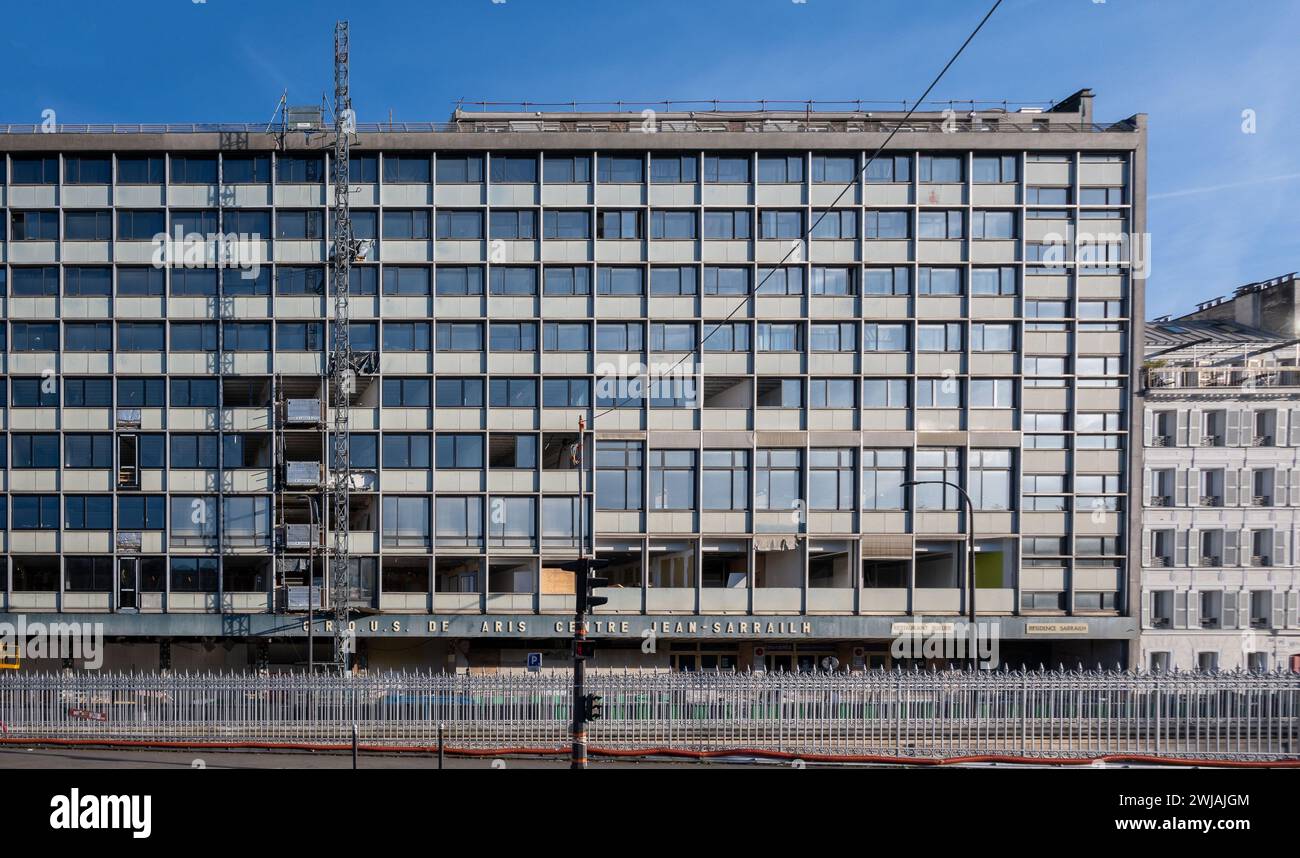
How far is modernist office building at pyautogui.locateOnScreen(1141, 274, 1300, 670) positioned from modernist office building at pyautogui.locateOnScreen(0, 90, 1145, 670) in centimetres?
275

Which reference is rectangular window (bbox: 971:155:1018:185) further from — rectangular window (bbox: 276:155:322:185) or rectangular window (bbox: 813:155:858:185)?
rectangular window (bbox: 276:155:322:185)

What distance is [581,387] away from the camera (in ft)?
114

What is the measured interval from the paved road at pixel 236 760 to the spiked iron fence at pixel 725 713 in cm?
32

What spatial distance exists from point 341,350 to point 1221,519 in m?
39.2

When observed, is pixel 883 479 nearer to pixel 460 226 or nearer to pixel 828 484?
pixel 828 484

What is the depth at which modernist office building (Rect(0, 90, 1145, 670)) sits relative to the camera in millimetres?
34438

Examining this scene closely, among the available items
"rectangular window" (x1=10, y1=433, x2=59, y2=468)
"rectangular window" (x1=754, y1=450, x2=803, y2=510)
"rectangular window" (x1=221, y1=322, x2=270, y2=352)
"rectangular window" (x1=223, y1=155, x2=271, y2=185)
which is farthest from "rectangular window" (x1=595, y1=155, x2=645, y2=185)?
"rectangular window" (x1=10, y1=433, x2=59, y2=468)

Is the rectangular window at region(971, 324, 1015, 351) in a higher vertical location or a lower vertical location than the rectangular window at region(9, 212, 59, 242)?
lower

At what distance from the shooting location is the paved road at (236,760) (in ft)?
61.8

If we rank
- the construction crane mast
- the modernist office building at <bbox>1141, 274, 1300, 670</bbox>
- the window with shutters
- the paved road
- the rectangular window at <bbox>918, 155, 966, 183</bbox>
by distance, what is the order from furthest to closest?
1. the window with shutters
2. the modernist office building at <bbox>1141, 274, 1300, 670</bbox>
3. the rectangular window at <bbox>918, 155, 966, 183</bbox>
4. the construction crane mast
5. the paved road

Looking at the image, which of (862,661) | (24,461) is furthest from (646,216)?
(24,461)

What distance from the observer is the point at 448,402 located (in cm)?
3472
